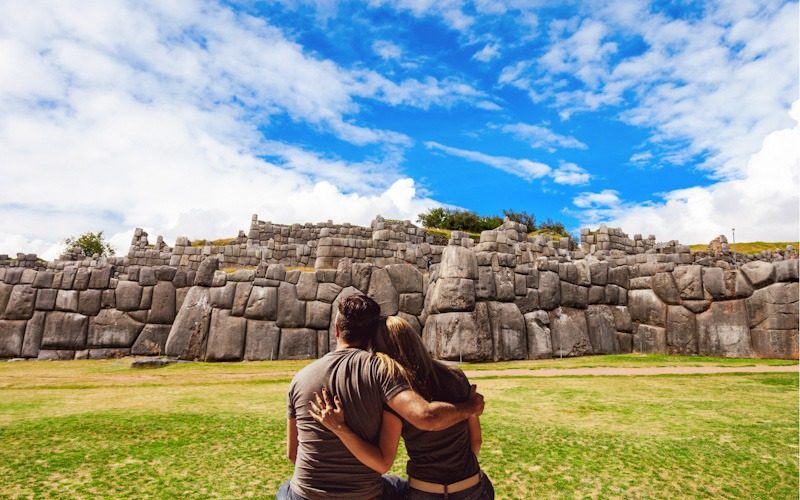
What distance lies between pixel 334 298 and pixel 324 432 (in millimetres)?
10746

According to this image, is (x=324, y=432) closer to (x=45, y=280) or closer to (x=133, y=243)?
(x=45, y=280)

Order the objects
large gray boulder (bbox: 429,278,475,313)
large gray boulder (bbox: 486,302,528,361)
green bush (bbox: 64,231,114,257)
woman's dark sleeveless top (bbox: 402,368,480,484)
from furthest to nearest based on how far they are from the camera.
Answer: green bush (bbox: 64,231,114,257)
large gray boulder (bbox: 486,302,528,361)
large gray boulder (bbox: 429,278,475,313)
woman's dark sleeveless top (bbox: 402,368,480,484)

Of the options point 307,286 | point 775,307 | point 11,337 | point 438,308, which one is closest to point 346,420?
point 438,308

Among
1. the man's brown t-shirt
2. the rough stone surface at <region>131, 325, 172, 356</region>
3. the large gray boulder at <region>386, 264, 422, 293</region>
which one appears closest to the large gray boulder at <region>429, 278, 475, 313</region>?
the large gray boulder at <region>386, 264, 422, 293</region>

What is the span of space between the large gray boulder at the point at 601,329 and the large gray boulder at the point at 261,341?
8306mm

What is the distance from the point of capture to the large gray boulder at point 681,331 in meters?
12.3

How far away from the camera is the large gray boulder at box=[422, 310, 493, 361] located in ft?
37.1

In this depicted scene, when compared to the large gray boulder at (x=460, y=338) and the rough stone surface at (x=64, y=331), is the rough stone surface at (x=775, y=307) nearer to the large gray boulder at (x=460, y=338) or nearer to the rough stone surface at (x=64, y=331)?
the large gray boulder at (x=460, y=338)

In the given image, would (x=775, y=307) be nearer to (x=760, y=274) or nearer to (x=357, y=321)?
(x=760, y=274)

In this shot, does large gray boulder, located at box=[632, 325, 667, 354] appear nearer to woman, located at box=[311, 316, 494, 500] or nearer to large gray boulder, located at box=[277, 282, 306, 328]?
large gray boulder, located at box=[277, 282, 306, 328]

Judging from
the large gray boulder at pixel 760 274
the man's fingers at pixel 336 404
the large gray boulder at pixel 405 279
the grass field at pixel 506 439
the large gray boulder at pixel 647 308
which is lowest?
the grass field at pixel 506 439

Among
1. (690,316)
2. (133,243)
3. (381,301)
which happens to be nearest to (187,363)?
(381,301)

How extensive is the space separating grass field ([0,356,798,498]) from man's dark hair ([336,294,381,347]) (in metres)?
1.82

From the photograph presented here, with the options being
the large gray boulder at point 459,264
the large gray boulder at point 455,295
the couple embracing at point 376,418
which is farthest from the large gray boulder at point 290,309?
the couple embracing at point 376,418
